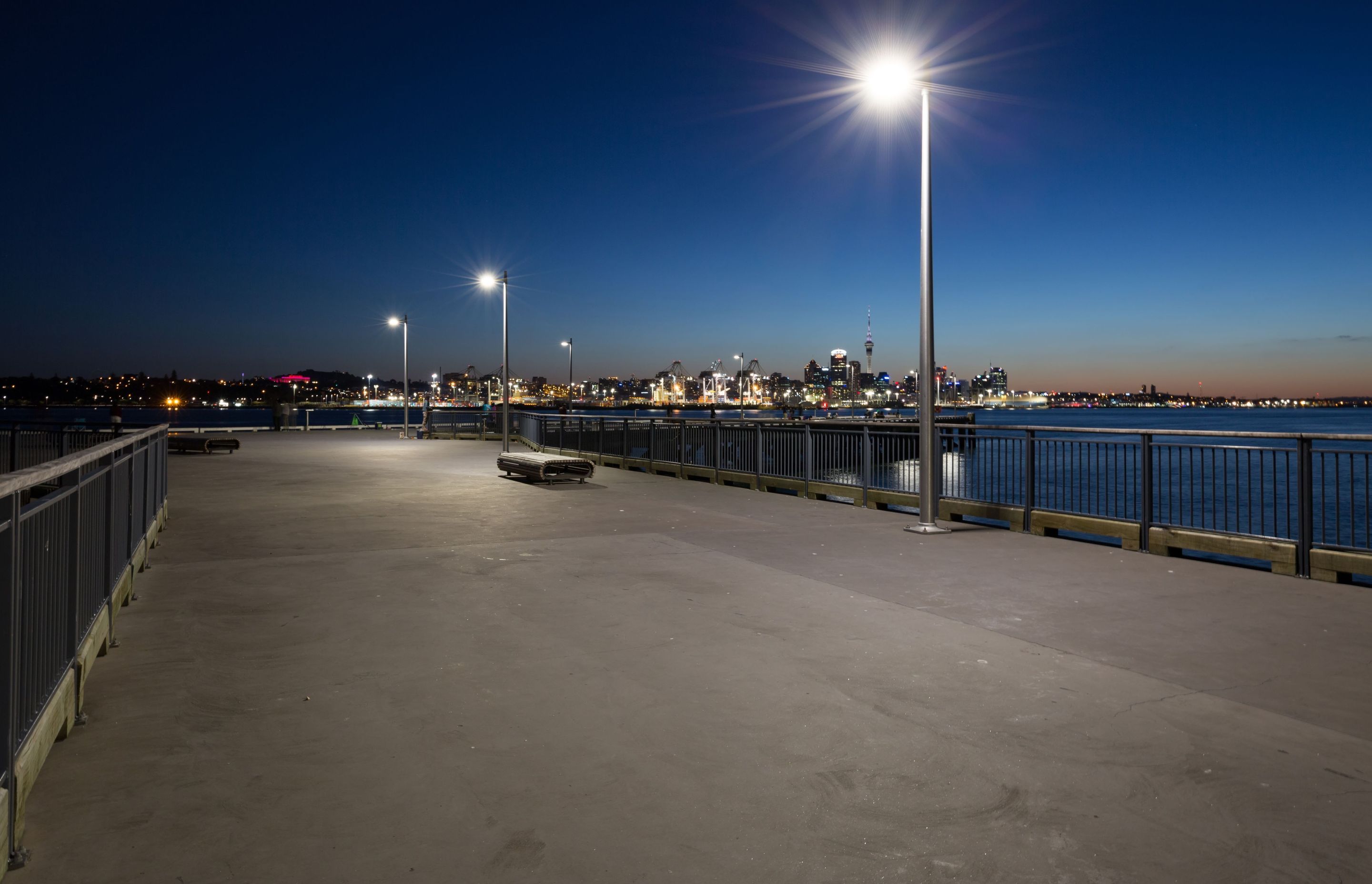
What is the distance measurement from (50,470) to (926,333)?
9.85m

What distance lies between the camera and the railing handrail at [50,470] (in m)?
3.10

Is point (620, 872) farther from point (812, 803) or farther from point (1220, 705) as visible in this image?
point (1220, 705)

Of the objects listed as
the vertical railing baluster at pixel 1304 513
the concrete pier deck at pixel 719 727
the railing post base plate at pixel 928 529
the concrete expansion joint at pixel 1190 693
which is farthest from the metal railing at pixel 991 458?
the concrete expansion joint at pixel 1190 693

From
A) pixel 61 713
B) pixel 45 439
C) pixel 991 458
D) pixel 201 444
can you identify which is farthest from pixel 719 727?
pixel 201 444

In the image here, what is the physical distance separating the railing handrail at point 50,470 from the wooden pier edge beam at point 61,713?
1035mm

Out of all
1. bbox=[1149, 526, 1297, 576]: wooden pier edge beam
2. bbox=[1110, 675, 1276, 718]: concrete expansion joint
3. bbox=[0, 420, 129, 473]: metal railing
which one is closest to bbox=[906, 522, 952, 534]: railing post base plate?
bbox=[1149, 526, 1297, 576]: wooden pier edge beam

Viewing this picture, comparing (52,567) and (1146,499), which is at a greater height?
(52,567)

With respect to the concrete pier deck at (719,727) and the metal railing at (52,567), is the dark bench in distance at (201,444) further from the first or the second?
the metal railing at (52,567)

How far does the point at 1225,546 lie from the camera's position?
360 inches

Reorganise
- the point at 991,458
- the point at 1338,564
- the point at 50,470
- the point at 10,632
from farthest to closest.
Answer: the point at 991,458 < the point at 1338,564 < the point at 50,470 < the point at 10,632

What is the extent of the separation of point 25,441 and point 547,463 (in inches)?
561

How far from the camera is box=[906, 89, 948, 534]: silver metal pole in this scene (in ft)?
37.0

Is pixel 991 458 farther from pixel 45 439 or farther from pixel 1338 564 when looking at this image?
pixel 45 439

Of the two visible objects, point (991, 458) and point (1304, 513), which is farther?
point (991, 458)
